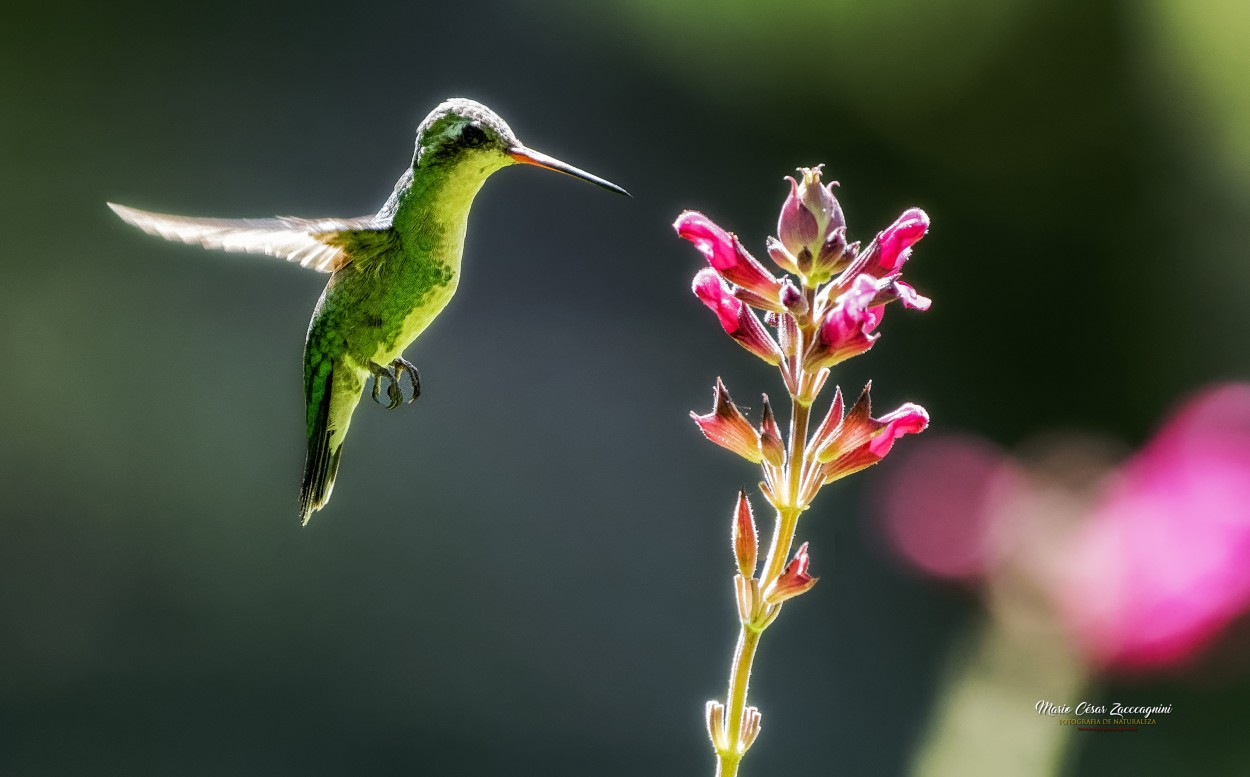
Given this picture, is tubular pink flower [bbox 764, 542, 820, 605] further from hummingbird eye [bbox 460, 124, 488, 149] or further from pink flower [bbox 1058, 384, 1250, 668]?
pink flower [bbox 1058, 384, 1250, 668]

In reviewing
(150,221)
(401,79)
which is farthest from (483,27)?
(150,221)

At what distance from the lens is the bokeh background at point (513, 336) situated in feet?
12.7

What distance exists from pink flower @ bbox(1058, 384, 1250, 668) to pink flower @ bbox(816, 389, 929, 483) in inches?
77.6

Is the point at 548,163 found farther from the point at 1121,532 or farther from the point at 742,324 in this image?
the point at 1121,532

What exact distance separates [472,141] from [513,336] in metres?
2.89

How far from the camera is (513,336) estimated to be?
4316 mm

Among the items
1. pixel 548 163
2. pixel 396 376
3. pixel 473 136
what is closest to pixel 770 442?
pixel 548 163

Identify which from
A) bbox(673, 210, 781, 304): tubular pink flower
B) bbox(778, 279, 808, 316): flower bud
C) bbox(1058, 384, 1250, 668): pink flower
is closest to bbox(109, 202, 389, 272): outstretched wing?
bbox(673, 210, 781, 304): tubular pink flower

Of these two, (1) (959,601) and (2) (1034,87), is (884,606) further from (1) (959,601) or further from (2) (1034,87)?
(2) (1034,87)

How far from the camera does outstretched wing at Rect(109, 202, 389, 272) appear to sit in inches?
49.8

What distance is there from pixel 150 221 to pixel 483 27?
11.0ft

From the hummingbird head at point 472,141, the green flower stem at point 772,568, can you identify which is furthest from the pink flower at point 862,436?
the hummingbird head at point 472,141

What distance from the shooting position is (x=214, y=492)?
4133 millimetres

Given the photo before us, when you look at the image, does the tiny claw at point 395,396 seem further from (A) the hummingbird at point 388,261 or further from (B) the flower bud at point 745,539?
(B) the flower bud at point 745,539
